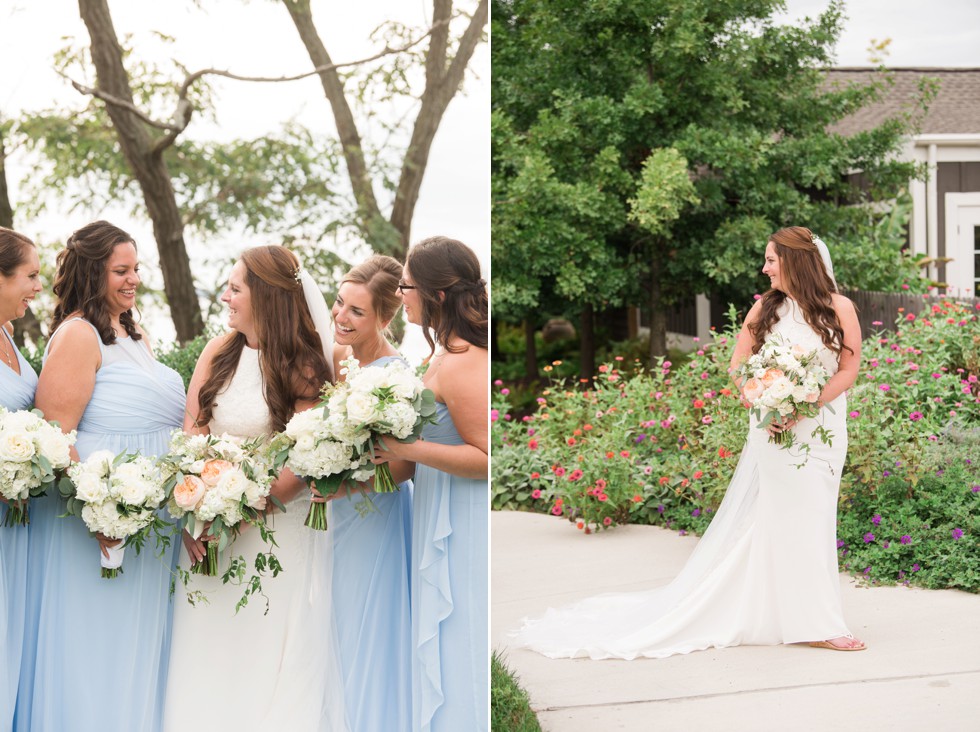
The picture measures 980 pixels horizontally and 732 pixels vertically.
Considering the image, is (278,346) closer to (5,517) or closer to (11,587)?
→ (5,517)

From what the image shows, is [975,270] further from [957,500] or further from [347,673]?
[347,673]

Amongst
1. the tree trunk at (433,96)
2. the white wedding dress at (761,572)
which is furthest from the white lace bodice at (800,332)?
the tree trunk at (433,96)

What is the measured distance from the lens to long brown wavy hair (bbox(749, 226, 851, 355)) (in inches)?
196

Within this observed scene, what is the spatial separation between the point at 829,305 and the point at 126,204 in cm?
940

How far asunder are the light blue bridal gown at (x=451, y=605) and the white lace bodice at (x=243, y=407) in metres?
0.60

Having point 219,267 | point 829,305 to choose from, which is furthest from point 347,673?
point 219,267

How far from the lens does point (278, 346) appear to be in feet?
12.3

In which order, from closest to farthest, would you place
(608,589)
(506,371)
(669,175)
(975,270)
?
(608,589), (669,175), (975,270), (506,371)

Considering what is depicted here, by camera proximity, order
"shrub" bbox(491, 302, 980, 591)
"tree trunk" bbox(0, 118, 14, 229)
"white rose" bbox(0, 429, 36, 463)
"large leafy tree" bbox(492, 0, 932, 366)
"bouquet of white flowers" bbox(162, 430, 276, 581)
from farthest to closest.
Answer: "tree trunk" bbox(0, 118, 14, 229) < "large leafy tree" bbox(492, 0, 932, 366) < "shrub" bbox(491, 302, 980, 591) < "bouquet of white flowers" bbox(162, 430, 276, 581) < "white rose" bbox(0, 429, 36, 463)

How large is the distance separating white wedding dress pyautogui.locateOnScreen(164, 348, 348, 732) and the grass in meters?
0.57

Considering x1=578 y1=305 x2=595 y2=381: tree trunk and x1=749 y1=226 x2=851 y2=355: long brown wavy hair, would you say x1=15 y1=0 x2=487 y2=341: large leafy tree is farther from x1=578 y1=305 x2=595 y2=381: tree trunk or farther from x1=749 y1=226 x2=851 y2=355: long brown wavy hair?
x1=749 y1=226 x2=851 y2=355: long brown wavy hair

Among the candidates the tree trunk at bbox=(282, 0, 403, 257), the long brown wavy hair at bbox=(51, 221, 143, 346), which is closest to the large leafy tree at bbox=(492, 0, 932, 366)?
the tree trunk at bbox=(282, 0, 403, 257)

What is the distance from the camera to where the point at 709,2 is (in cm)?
1121

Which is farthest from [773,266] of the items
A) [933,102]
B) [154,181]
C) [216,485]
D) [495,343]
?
[933,102]
